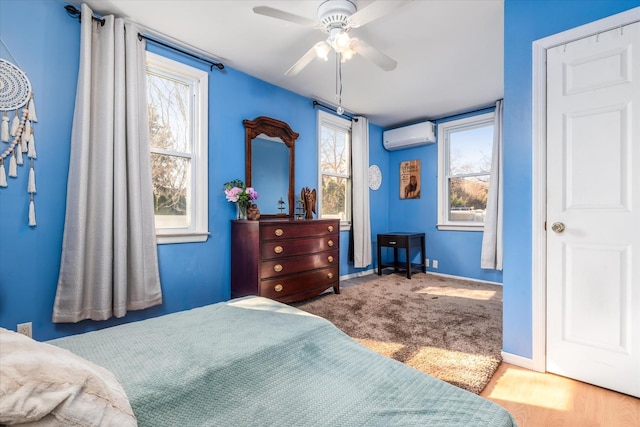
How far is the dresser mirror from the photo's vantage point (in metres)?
3.31

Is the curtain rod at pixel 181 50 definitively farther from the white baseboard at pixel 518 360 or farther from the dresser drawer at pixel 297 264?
the white baseboard at pixel 518 360

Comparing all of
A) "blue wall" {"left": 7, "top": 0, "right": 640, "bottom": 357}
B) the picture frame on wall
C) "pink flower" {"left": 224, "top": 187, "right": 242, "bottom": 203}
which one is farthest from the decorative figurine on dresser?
the picture frame on wall

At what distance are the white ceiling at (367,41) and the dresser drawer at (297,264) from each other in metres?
1.98

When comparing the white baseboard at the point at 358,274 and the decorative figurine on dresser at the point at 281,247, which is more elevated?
the decorative figurine on dresser at the point at 281,247

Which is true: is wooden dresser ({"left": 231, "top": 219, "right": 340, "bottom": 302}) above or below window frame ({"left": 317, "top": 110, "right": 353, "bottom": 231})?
below

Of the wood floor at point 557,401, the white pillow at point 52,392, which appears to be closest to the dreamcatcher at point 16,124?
the white pillow at point 52,392

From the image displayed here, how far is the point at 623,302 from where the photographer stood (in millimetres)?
1700

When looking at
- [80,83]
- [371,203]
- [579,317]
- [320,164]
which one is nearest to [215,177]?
[80,83]

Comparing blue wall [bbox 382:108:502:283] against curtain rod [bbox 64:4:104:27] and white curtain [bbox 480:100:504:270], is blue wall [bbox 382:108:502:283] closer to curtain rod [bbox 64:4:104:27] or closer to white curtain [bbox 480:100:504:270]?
white curtain [bbox 480:100:504:270]

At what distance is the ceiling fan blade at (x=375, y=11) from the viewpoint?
170 cm

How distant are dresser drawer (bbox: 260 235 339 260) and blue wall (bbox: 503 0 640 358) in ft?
6.06

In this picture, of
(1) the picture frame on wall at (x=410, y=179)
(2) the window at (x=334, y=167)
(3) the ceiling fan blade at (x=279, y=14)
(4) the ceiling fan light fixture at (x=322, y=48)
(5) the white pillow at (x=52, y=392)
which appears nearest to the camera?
(5) the white pillow at (x=52, y=392)

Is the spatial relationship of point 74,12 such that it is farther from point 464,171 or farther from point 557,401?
point 464,171

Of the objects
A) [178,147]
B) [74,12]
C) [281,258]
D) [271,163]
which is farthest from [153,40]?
[281,258]
